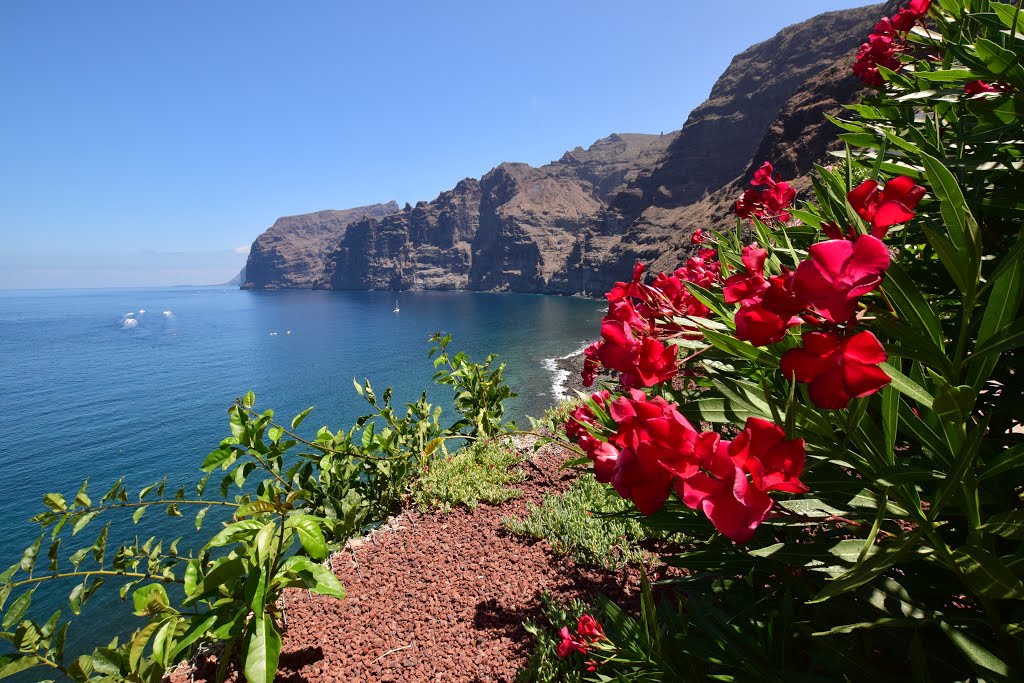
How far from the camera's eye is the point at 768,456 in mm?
647

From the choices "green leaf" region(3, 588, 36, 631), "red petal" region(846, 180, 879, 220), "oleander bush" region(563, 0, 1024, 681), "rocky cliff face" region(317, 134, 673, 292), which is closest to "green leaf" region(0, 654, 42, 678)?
"green leaf" region(3, 588, 36, 631)

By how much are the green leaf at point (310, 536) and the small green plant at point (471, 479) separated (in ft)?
8.22

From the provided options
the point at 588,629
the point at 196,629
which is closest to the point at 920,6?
the point at 588,629

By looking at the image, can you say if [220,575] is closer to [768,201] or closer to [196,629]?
[196,629]

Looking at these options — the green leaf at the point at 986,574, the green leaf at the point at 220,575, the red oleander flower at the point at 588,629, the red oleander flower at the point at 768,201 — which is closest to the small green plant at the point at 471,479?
the red oleander flower at the point at 588,629

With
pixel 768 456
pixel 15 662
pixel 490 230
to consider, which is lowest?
pixel 15 662

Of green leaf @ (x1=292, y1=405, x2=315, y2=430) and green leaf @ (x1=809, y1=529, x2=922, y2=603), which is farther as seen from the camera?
green leaf @ (x1=292, y1=405, x2=315, y2=430)

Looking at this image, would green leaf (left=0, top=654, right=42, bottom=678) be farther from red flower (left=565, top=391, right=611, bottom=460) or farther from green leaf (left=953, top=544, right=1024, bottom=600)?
green leaf (left=953, top=544, right=1024, bottom=600)

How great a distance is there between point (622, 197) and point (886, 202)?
108 metres

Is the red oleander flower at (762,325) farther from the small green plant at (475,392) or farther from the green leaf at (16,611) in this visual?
the small green plant at (475,392)

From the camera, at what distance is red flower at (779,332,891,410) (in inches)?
23.6

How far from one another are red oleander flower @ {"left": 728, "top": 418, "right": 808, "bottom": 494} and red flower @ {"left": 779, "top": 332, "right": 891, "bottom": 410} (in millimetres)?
75

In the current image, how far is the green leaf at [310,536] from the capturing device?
1393 millimetres

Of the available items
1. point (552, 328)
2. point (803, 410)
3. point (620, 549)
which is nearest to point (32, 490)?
point (620, 549)
